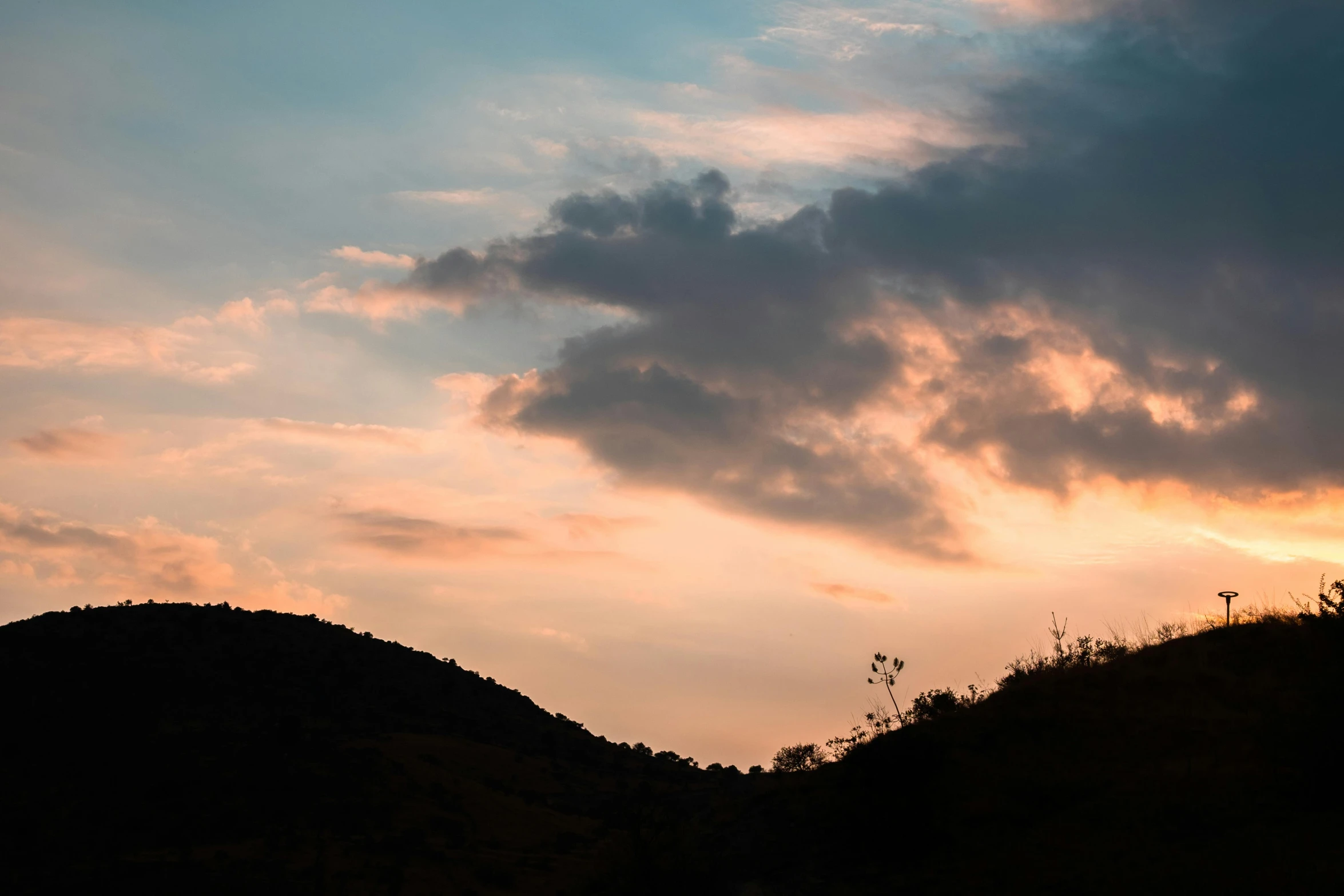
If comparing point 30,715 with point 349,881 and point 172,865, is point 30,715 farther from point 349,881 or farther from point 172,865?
point 349,881

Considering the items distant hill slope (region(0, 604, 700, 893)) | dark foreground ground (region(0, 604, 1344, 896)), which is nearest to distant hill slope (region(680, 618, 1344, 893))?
dark foreground ground (region(0, 604, 1344, 896))

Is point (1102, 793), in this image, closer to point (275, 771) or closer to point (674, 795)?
point (674, 795)

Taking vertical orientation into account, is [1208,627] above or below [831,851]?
above

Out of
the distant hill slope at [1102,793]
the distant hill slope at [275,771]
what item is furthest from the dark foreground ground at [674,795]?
the distant hill slope at [275,771]

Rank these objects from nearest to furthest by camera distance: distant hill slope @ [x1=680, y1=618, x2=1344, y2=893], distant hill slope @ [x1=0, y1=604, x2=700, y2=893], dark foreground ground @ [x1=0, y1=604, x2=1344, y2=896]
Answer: distant hill slope @ [x1=680, y1=618, x2=1344, y2=893] → dark foreground ground @ [x1=0, y1=604, x2=1344, y2=896] → distant hill slope @ [x1=0, y1=604, x2=700, y2=893]

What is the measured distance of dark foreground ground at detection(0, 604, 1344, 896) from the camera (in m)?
24.4

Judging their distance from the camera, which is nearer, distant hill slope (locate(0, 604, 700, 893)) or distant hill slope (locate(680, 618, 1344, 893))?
distant hill slope (locate(680, 618, 1344, 893))

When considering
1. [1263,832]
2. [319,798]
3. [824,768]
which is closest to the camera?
[1263,832]

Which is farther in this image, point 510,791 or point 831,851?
point 510,791

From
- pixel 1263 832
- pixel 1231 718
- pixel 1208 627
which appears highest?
pixel 1208 627

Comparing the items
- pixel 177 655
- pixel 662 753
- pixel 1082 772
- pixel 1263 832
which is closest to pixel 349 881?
pixel 1082 772

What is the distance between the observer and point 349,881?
123 feet

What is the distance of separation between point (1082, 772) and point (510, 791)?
39.4 m

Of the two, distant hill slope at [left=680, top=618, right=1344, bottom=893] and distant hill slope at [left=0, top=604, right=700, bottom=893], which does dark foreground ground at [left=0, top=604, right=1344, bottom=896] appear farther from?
distant hill slope at [left=0, top=604, right=700, bottom=893]
